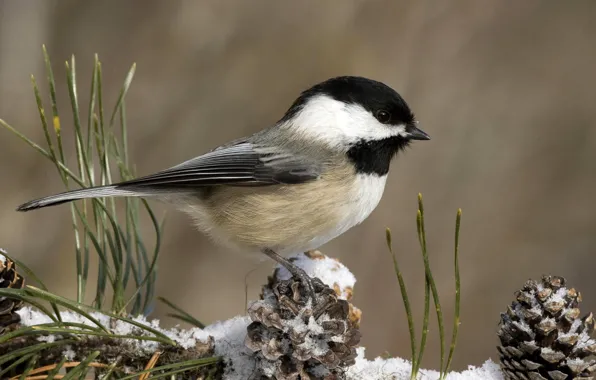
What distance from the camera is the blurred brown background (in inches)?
99.5

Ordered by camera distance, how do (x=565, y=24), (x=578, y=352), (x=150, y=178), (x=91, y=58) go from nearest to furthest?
(x=578, y=352)
(x=150, y=178)
(x=91, y=58)
(x=565, y=24)

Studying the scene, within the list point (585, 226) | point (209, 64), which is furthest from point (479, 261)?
point (209, 64)

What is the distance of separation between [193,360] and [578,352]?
20.0 inches

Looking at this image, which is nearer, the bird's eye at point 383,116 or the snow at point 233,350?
the snow at point 233,350

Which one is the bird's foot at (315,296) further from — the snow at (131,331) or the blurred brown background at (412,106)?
the blurred brown background at (412,106)

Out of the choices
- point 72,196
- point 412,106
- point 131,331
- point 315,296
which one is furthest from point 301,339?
point 412,106

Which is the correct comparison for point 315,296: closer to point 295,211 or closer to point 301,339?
point 301,339

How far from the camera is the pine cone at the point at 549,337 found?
800 millimetres

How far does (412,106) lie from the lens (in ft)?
8.52

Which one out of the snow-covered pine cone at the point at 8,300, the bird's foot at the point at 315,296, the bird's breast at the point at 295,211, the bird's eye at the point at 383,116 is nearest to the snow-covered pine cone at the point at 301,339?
the bird's foot at the point at 315,296

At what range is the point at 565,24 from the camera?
9.12 feet

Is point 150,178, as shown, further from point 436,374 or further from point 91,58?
point 91,58

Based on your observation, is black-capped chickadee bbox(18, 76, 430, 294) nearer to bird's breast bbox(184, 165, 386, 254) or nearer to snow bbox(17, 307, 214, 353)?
bird's breast bbox(184, 165, 386, 254)

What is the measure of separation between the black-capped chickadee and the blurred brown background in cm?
116
